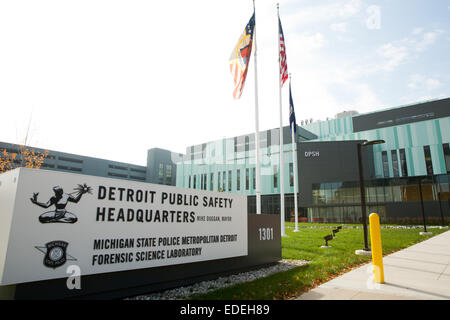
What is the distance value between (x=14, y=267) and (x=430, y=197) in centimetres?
5212

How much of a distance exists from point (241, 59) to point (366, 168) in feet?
158

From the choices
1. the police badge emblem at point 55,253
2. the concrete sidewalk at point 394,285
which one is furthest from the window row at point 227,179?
the police badge emblem at point 55,253

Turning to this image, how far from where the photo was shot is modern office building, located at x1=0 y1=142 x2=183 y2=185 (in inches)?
3297

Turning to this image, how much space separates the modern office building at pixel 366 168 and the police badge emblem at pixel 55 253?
45.8 m

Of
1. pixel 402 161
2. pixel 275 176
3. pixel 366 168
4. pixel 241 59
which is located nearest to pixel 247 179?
pixel 275 176

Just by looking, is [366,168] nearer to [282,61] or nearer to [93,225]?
[282,61]

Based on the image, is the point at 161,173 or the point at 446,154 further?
the point at 161,173

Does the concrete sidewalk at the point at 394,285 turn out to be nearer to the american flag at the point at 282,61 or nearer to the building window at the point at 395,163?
the american flag at the point at 282,61

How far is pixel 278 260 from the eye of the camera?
9.12 m

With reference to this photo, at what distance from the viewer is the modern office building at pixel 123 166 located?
83.8m

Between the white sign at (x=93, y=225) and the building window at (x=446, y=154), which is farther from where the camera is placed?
the building window at (x=446, y=154)

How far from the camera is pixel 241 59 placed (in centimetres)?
1265
